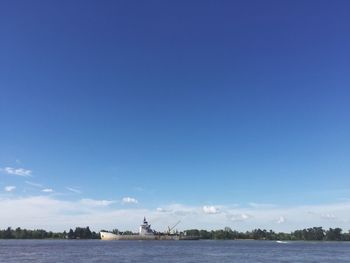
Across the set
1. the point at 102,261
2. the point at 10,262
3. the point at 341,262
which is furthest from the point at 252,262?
the point at 10,262

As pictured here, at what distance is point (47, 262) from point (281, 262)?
40.2m

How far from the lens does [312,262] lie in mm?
85000

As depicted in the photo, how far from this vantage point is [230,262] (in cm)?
8144

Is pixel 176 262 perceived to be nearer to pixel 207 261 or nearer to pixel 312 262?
pixel 207 261

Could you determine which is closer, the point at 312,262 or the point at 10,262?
the point at 10,262

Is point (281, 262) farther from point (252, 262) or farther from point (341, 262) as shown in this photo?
point (341, 262)

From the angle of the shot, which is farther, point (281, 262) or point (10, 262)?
point (281, 262)

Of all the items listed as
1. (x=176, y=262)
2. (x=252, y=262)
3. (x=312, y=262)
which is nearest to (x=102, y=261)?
(x=176, y=262)

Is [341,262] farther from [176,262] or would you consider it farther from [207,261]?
[176,262]

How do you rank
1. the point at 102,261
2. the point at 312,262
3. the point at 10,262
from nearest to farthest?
the point at 10,262, the point at 102,261, the point at 312,262

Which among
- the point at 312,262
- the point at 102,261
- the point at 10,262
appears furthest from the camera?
the point at 312,262

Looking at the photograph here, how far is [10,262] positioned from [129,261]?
1971 centimetres

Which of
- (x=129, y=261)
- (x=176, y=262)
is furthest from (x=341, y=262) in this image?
(x=129, y=261)

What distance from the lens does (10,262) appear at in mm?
74000
